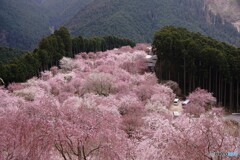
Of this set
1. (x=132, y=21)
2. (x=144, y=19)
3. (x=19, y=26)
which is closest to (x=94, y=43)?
(x=132, y=21)

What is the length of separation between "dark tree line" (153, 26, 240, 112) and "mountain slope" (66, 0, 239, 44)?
64598mm

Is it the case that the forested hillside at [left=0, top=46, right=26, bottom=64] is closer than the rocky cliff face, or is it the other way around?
the forested hillside at [left=0, top=46, right=26, bottom=64]

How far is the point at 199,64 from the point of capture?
138 feet

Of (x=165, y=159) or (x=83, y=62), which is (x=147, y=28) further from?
(x=165, y=159)

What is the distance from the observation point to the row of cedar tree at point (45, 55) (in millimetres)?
44500

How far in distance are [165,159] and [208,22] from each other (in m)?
150

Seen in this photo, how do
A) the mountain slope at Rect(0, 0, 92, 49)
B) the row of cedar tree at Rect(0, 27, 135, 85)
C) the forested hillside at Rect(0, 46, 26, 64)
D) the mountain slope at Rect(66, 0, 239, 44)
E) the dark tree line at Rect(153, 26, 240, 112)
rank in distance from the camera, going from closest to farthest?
the dark tree line at Rect(153, 26, 240, 112) < the row of cedar tree at Rect(0, 27, 135, 85) < the forested hillside at Rect(0, 46, 26, 64) < the mountain slope at Rect(66, 0, 239, 44) < the mountain slope at Rect(0, 0, 92, 49)

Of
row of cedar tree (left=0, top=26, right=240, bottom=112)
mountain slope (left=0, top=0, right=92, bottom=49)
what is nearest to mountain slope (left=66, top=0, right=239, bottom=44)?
mountain slope (left=0, top=0, right=92, bottom=49)

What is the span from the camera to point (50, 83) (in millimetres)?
42812

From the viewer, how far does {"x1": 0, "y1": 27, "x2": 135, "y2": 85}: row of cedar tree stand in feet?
146

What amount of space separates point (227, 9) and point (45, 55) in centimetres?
13926

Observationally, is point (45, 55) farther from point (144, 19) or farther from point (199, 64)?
point (144, 19)

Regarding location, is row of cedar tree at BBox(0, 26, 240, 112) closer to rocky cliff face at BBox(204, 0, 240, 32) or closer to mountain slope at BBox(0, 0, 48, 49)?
mountain slope at BBox(0, 0, 48, 49)

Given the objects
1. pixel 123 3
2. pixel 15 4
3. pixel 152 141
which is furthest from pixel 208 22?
pixel 152 141
